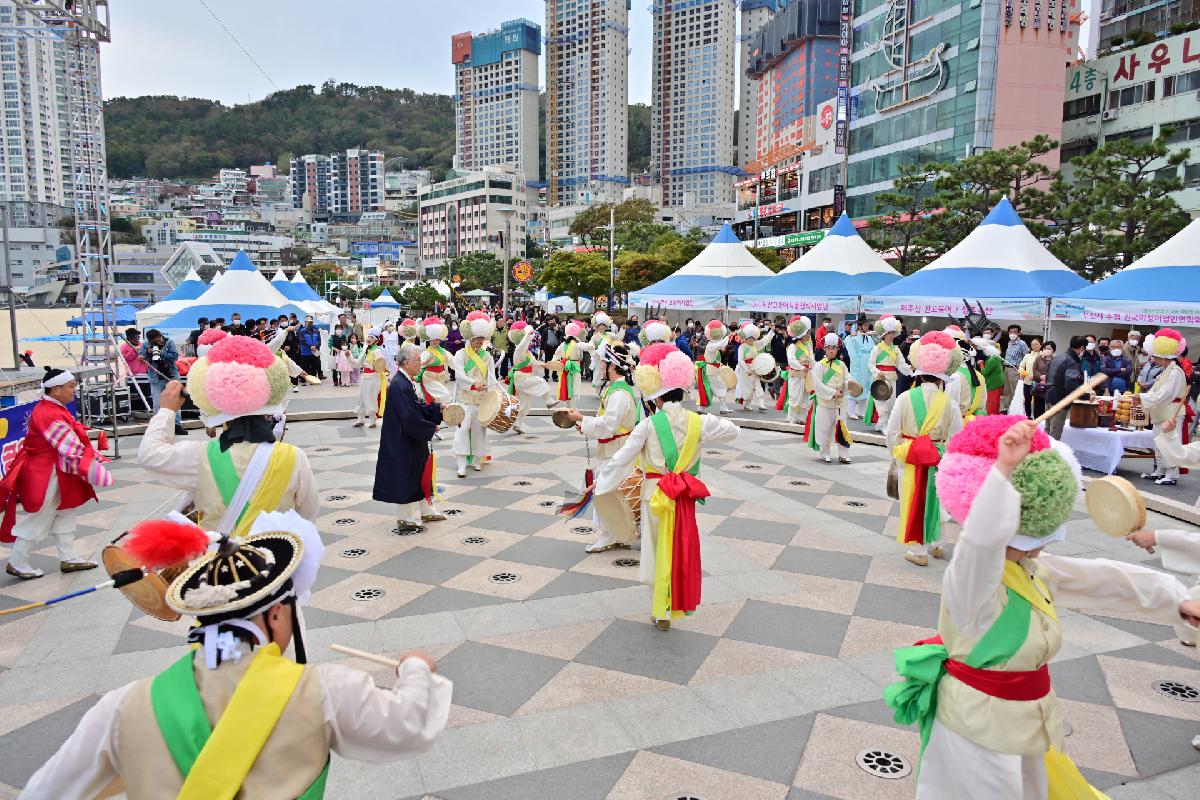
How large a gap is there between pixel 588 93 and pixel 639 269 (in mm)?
103750

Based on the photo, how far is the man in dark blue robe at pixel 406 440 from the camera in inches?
267

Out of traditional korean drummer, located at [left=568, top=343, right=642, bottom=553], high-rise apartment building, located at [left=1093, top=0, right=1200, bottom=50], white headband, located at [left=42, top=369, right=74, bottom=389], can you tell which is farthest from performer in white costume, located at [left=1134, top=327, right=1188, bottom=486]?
high-rise apartment building, located at [left=1093, top=0, right=1200, bottom=50]

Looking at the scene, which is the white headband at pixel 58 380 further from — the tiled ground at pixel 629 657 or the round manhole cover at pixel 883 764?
the round manhole cover at pixel 883 764

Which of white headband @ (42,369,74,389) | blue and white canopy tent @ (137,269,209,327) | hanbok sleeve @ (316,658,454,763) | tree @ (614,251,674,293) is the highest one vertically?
tree @ (614,251,674,293)

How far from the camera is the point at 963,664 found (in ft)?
7.81

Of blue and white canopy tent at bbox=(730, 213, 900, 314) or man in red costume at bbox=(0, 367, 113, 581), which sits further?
blue and white canopy tent at bbox=(730, 213, 900, 314)

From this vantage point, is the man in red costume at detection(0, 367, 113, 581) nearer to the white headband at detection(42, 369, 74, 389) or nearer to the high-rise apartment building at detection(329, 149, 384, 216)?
the white headband at detection(42, 369, 74, 389)

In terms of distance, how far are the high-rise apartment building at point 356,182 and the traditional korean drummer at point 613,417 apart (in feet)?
583

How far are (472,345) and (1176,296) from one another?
925 cm

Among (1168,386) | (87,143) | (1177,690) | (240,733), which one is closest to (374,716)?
(240,733)

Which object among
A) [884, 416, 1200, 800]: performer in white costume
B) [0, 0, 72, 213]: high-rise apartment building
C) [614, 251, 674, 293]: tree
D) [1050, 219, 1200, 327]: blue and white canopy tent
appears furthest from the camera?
[614, 251, 674, 293]: tree

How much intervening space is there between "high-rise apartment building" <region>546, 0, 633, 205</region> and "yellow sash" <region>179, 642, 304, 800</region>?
131054 millimetres

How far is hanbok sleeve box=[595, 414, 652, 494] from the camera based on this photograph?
4.96 metres

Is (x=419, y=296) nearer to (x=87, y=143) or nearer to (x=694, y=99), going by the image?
(x=87, y=143)
